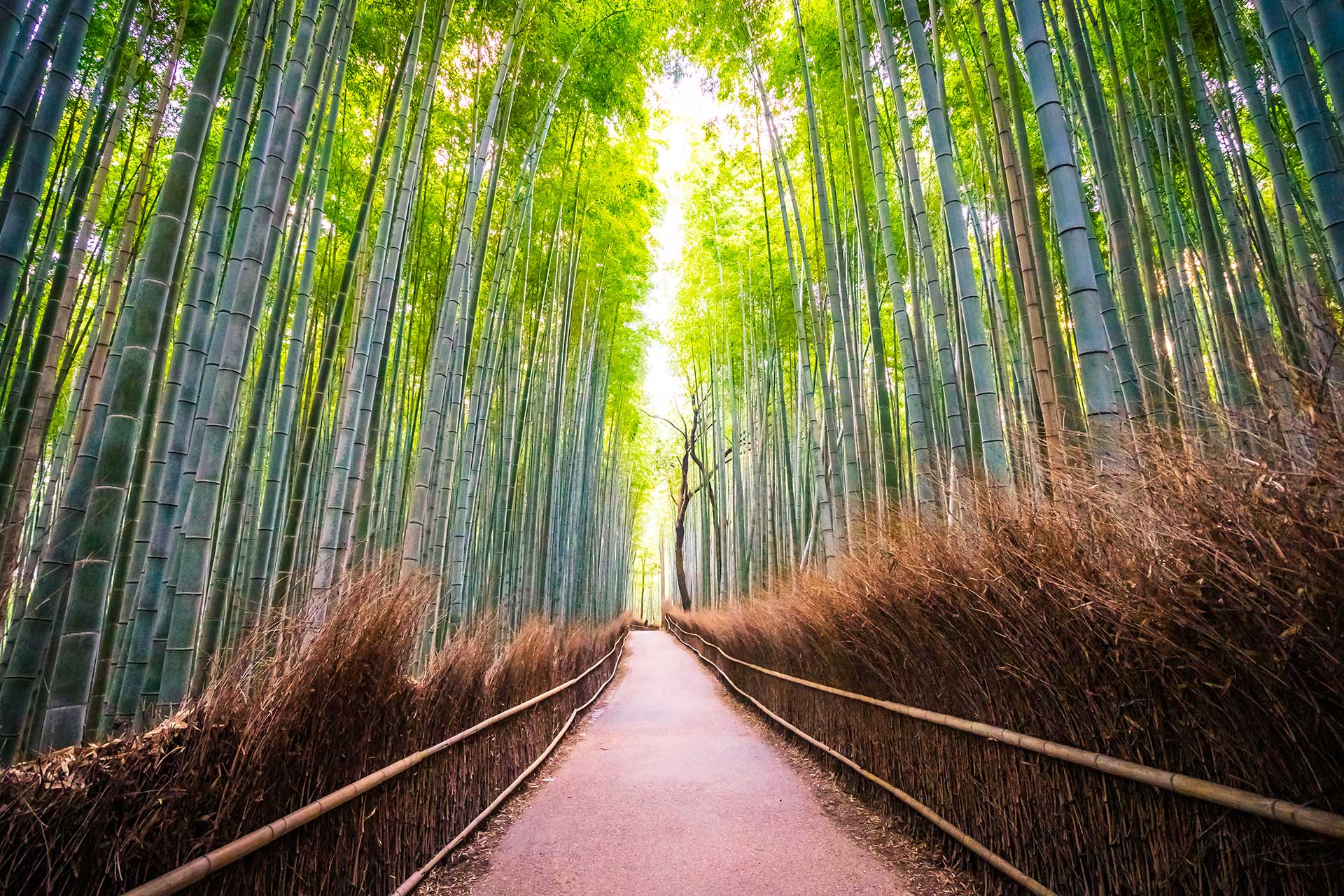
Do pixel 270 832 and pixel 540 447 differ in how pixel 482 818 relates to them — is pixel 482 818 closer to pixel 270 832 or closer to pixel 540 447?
pixel 270 832

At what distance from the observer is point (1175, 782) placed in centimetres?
110

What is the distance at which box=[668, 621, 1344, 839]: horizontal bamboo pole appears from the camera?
33.8 inches

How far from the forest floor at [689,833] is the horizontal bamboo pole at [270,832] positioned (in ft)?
1.64

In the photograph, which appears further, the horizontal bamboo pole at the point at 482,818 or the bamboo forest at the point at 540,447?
the horizontal bamboo pole at the point at 482,818

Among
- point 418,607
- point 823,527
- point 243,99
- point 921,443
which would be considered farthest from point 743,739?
point 243,99

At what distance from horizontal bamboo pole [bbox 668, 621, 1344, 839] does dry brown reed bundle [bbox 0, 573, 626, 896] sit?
69.6 inches

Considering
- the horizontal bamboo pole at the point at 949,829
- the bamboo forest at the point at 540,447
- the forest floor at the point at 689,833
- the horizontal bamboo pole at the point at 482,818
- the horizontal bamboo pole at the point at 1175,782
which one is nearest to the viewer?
the horizontal bamboo pole at the point at 1175,782

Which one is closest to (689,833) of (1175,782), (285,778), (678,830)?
(678,830)

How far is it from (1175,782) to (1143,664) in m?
0.21

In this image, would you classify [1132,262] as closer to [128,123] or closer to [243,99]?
[243,99]

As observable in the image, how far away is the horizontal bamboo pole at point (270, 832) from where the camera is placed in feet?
3.10

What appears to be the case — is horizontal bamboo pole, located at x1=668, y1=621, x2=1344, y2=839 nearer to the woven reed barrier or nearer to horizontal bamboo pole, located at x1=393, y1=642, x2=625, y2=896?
the woven reed barrier

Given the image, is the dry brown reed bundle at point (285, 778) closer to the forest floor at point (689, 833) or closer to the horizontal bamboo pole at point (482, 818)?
the horizontal bamboo pole at point (482, 818)

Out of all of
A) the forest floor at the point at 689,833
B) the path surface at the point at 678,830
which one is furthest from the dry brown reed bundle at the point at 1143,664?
the path surface at the point at 678,830
